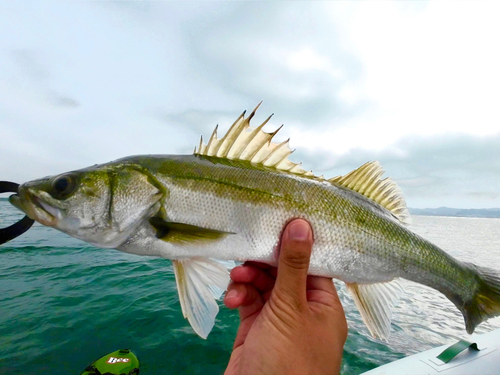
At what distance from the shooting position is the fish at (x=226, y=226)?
2137mm

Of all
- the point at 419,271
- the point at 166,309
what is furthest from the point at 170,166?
the point at 166,309

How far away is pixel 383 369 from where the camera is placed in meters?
3.82

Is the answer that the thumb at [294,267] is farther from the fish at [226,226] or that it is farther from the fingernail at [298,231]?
the fish at [226,226]

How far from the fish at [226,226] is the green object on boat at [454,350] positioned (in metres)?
2.19

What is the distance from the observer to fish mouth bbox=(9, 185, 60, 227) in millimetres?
2115

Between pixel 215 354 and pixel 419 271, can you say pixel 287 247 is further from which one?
pixel 215 354

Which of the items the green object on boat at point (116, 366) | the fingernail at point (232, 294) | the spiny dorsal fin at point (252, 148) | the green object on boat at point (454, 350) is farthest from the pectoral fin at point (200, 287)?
the green object on boat at point (454, 350)

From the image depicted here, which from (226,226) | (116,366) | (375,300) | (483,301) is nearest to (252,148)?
(226,226)

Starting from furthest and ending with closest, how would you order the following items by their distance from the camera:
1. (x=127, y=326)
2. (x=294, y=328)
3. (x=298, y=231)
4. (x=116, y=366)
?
(x=127, y=326)
(x=116, y=366)
(x=298, y=231)
(x=294, y=328)

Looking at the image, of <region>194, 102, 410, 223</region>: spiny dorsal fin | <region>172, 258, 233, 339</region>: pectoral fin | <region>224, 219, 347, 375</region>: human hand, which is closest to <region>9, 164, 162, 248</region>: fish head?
<region>172, 258, 233, 339</region>: pectoral fin

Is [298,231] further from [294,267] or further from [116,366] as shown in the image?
[116,366]

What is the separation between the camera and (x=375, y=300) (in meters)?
2.38

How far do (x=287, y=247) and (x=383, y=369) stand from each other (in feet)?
10.9

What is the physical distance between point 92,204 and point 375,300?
98.8 inches
